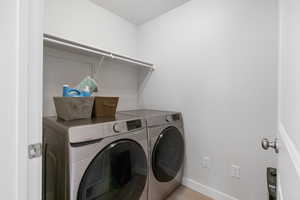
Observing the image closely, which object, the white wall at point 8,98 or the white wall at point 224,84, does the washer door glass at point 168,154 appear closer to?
the white wall at point 224,84

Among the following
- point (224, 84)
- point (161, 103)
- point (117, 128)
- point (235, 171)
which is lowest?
point (235, 171)

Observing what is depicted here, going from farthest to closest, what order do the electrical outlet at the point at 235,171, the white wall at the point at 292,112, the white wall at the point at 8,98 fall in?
1. the electrical outlet at the point at 235,171
2. the white wall at the point at 8,98
3. the white wall at the point at 292,112

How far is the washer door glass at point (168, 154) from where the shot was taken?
130 cm

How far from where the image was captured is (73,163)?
761mm

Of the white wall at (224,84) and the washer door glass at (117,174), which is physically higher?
the white wall at (224,84)

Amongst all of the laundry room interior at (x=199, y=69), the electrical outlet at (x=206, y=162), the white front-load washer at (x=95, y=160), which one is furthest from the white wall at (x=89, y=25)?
the electrical outlet at (x=206, y=162)

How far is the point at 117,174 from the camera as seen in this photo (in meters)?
1.00

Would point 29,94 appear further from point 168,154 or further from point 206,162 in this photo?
point 206,162

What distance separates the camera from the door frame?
515 millimetres

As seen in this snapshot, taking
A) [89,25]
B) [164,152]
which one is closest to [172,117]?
[164,152]

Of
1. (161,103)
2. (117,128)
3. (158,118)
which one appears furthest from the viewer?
(161,103)

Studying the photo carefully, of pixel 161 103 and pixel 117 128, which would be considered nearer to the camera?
pixel 117 128

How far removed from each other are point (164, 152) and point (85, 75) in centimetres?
126

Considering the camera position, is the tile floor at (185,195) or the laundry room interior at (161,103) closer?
the laundry room interior at (161,103)
